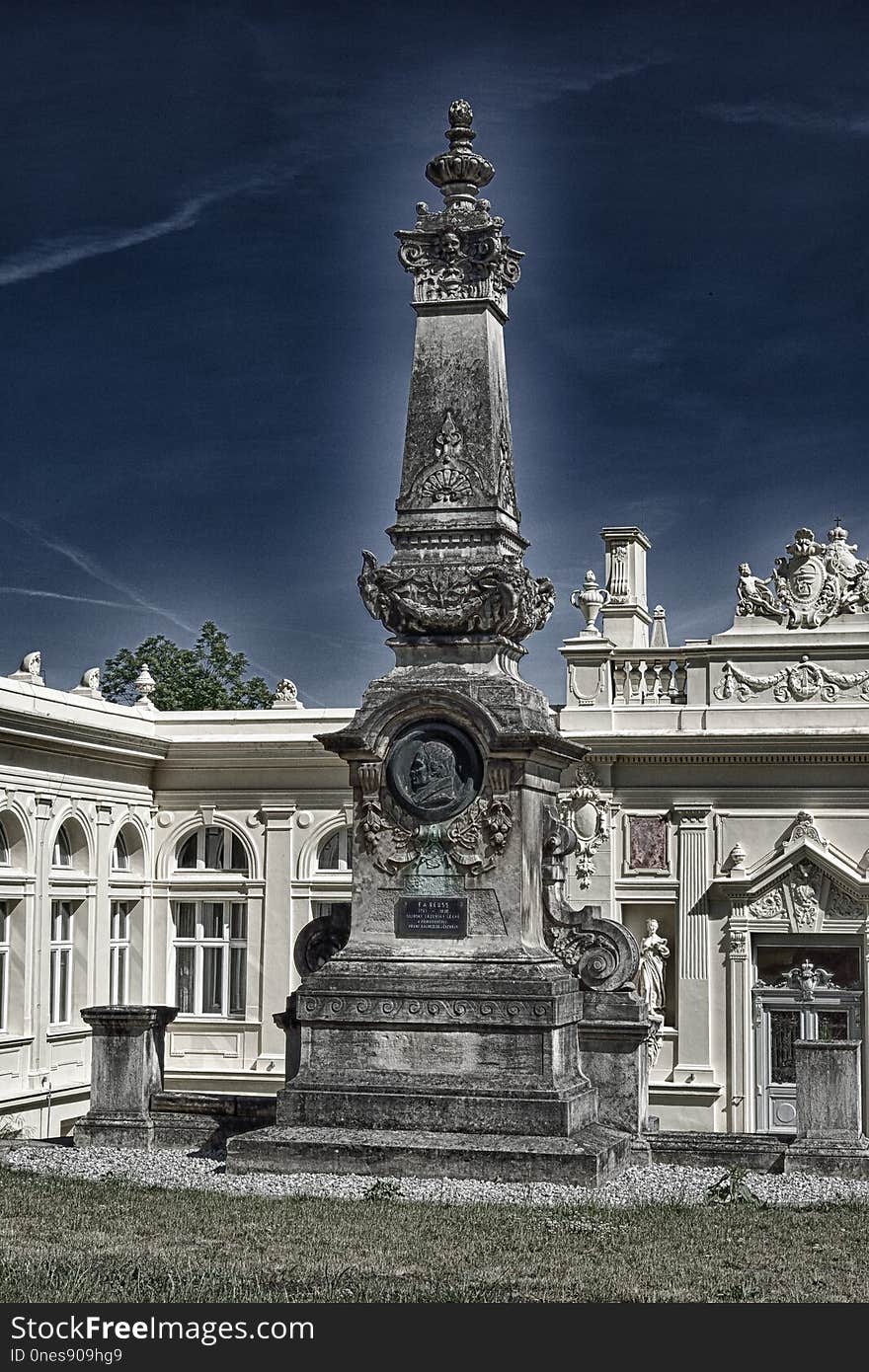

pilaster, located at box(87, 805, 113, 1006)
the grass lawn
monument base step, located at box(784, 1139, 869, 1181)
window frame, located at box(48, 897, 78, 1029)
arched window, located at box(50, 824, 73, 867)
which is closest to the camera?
the grass lawn

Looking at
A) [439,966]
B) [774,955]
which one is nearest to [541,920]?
[439,966]

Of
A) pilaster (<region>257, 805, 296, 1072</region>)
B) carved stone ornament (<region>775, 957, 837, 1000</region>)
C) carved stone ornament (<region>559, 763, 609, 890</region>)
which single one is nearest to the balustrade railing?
carved stone ornament (<region>559, 763, 609, 890</region>)

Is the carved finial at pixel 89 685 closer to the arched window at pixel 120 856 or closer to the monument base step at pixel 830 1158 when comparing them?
the arched window at pixel 120 856

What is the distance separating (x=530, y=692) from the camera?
16125mm

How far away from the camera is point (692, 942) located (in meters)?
33.8

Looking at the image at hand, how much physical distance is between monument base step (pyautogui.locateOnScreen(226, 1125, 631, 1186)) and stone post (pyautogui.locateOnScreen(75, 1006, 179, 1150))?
6.48 feet

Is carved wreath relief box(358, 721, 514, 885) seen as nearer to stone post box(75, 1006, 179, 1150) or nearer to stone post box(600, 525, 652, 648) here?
stone post box(75, 1006, 179, 1150)

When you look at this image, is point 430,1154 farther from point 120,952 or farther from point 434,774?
point 120,952

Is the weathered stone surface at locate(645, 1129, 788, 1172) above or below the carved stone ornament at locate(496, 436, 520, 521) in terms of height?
below

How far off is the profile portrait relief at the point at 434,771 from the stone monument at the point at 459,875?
2 cm

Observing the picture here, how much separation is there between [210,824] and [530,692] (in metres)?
19.1

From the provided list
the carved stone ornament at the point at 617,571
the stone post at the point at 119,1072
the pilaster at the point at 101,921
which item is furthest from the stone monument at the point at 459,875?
the carved stone ornament at the point at 617,571

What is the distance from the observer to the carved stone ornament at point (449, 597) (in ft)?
52.0

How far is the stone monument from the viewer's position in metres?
14.9
